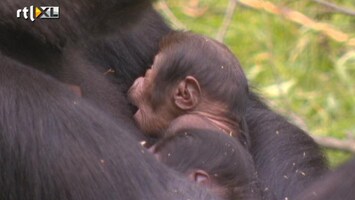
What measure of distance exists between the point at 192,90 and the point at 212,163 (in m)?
0.35

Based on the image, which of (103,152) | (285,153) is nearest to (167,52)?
(285,153)

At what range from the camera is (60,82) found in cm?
264

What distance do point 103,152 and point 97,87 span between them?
46cm

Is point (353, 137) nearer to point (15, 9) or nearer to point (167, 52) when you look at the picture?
point (167, 52)

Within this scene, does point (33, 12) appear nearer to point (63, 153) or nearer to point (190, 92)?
point (63, 153)

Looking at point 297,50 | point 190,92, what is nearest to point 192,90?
point 190,92

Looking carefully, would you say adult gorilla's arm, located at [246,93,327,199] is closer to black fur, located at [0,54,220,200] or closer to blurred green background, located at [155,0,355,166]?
black fur, located at [0,54,220,200]

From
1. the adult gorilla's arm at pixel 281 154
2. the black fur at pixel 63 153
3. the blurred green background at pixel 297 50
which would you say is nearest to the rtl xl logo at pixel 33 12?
the black fur at pixel 63 153

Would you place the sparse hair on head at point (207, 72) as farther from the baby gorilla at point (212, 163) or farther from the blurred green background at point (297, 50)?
the blurred green background at point (297, 50)

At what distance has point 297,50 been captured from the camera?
4648 mm

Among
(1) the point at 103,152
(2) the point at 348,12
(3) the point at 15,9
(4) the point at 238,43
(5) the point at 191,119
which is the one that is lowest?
(4) the point at 238,43

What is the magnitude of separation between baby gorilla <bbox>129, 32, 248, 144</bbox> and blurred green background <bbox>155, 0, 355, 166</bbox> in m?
1.16

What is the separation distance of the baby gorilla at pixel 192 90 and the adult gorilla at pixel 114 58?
0.20ft

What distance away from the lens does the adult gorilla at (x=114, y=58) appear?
2697 millimetres
